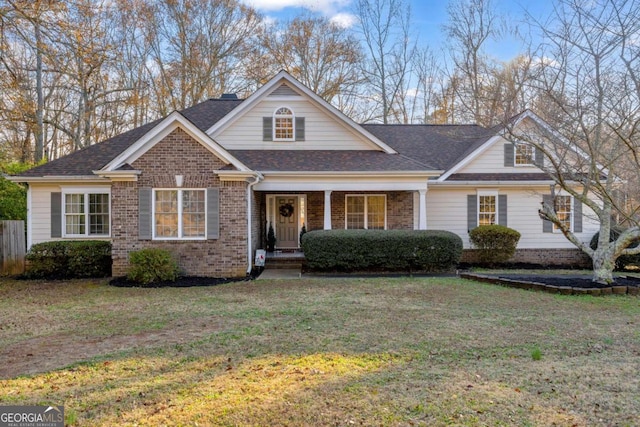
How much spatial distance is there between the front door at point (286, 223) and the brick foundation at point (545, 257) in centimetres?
626

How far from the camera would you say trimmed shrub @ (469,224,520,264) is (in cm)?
1402

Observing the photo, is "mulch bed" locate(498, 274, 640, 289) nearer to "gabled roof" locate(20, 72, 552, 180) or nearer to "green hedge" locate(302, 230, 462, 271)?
"green hedge" locate(302, 230, 462, 271)

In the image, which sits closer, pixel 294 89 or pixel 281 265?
pixel 281 265

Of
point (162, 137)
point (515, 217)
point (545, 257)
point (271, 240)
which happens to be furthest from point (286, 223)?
point (545, 257)

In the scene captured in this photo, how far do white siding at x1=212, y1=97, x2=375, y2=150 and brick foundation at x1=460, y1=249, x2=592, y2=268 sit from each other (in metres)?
5.29

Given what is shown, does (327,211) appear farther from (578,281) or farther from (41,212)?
(41,212)

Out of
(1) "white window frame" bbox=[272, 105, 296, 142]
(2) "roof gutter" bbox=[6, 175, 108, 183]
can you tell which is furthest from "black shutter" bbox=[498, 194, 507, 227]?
(2) "roof gutter" bbox=[6, 175, 108, 183]

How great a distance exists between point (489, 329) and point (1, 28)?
11807mm

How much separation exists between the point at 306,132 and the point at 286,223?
3.53 metres

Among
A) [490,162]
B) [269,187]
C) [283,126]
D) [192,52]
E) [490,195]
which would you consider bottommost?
[490,195]

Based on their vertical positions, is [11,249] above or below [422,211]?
below

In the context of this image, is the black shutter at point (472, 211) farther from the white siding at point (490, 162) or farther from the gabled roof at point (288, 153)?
the gabled roof at point (288, 153)

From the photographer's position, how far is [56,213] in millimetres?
13266

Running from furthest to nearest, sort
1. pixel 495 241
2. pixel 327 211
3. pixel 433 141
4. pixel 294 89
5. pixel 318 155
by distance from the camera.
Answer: pixel 433 141 < pixel 294 89 < pixel 318 155 < pixel 495 241 < pixel 327 211
